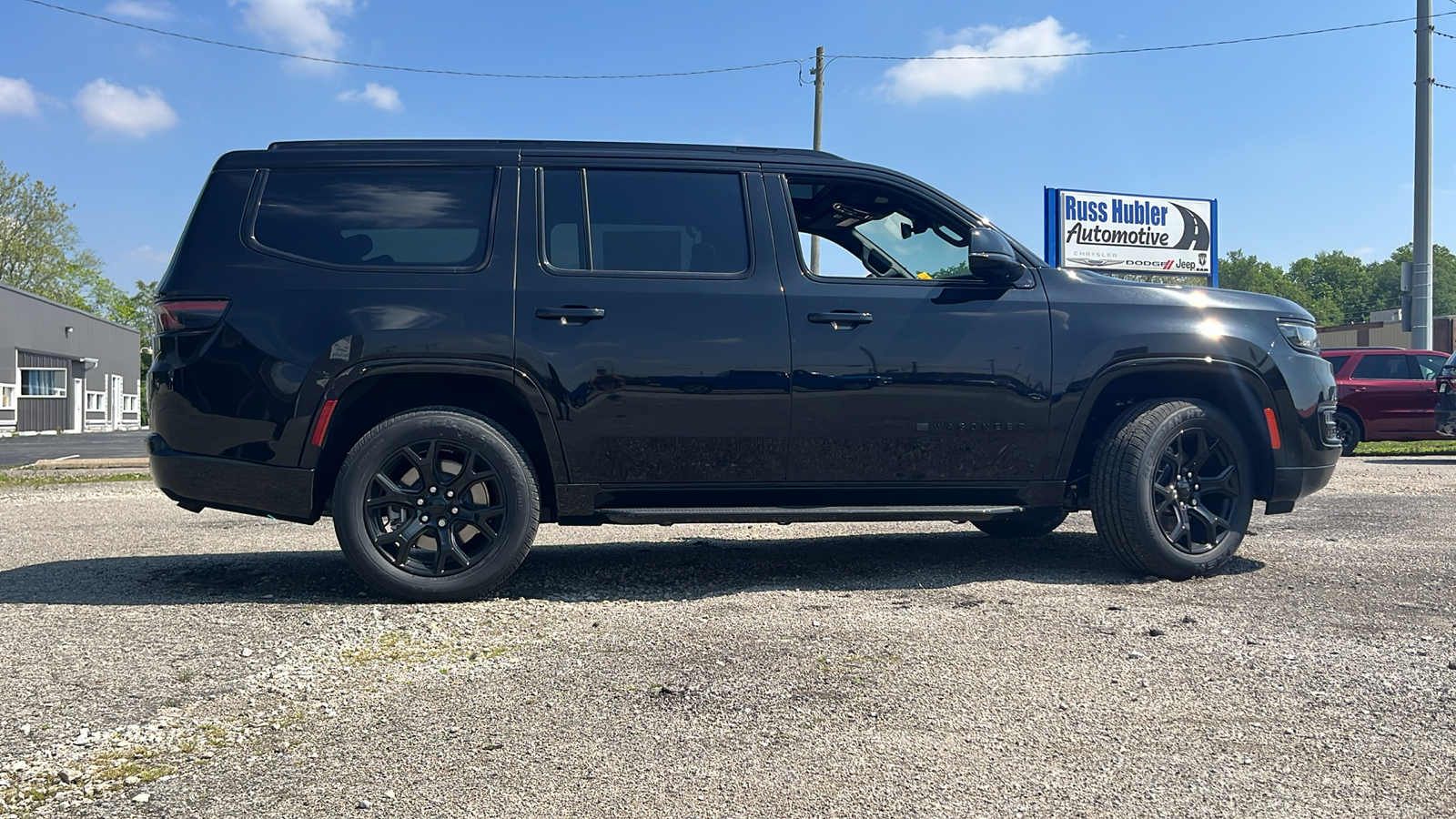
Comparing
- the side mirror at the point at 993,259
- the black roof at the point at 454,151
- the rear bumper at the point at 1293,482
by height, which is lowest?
the rear bumper at the point at 1293,482

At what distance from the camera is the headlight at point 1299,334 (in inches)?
199

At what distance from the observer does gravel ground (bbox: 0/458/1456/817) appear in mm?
2428

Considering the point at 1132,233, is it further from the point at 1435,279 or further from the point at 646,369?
the point at 1435,279

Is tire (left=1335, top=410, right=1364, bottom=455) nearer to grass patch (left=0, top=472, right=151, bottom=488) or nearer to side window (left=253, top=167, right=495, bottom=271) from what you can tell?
side window (left=253, top=167, right=495, bottom=271)

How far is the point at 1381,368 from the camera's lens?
1521 cm

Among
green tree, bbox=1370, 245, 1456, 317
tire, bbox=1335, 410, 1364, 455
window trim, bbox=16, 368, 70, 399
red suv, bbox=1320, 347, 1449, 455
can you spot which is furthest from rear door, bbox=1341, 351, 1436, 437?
green tree, bbox=1370, 245, 1456, 317

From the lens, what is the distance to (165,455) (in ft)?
14.6

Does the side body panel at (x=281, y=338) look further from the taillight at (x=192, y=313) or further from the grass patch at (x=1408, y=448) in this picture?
the grass patch at (x=1408, y=448)

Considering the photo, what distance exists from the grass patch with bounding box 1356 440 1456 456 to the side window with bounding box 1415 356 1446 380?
41.0 inches

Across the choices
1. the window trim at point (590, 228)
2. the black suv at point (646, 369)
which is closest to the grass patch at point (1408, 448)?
the black suv at point (646, 369)

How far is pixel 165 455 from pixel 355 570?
37.4 inches

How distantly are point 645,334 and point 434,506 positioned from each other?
1118mm

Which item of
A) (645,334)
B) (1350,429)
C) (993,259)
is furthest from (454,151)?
(1350,429)

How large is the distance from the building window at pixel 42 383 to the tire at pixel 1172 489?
4148 centimetres
